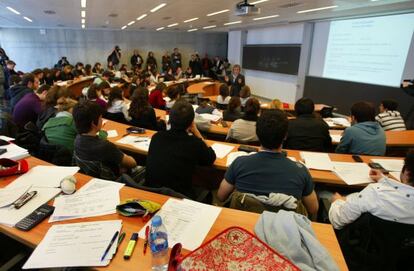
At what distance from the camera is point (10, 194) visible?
5.11 feet

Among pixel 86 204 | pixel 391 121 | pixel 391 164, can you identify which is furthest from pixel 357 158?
pixel 86 204

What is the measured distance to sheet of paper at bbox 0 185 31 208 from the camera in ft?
4.88

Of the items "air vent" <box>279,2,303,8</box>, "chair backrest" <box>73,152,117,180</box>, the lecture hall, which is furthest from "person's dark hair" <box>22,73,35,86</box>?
"air vent" <box>279,2,303,8</box>

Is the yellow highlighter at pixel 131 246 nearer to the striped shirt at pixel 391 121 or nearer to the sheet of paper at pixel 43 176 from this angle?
the sheet of paper at pixel 43 176

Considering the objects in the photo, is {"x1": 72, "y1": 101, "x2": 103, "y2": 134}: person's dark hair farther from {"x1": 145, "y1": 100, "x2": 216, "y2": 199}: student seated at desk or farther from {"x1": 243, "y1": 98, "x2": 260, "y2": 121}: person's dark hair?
{"x1": 243, "y1": 98, "x2": 260, "y2": 121}: person's dark hair

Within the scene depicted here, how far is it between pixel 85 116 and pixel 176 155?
0.77 m

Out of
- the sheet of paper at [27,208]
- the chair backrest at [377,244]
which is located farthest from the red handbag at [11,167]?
the chair backrest at [377,244]

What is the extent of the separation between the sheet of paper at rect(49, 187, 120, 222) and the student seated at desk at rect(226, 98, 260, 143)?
167 centimetres

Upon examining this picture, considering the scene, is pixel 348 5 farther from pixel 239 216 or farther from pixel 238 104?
pixel 239 216

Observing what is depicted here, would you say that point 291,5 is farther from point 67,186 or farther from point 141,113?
point 67,186

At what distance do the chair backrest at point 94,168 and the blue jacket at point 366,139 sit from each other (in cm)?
230

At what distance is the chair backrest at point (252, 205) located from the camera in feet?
4.51

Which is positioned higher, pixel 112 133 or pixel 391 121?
pixel 391 121

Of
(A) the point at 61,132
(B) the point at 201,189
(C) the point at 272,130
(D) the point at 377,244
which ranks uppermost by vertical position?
(C) the point at 272,130
